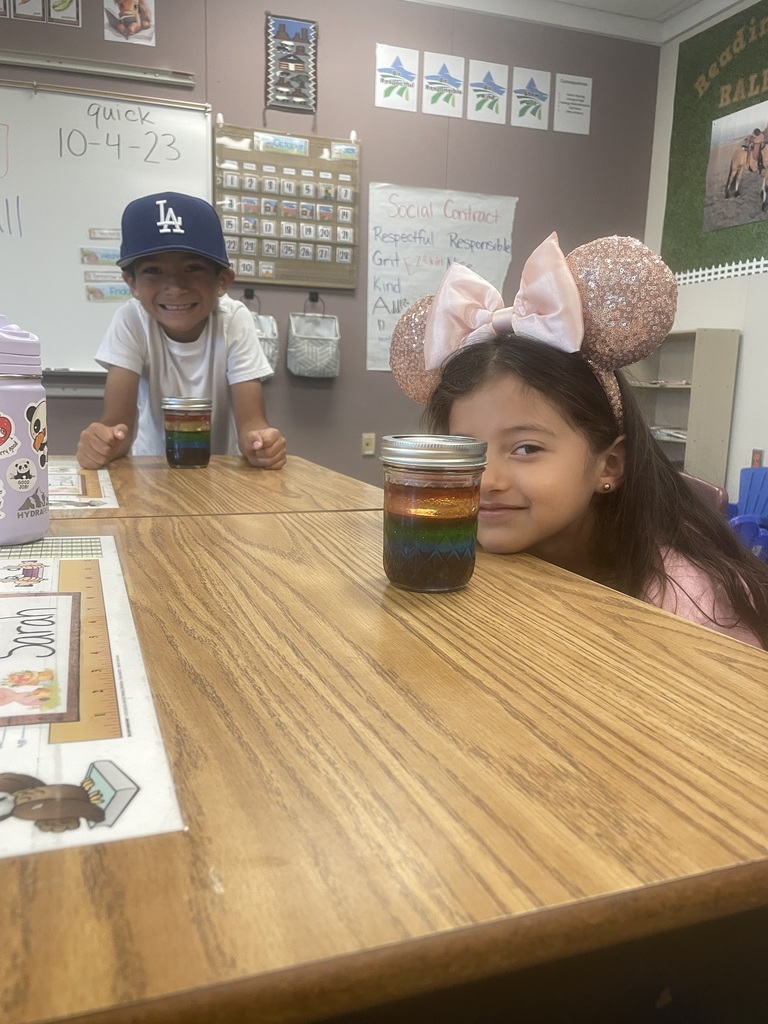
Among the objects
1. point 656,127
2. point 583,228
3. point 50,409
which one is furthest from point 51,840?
point 656,127

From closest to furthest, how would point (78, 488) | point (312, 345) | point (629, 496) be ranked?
point (629, 496)
point (78, 488)
point (312, 345)

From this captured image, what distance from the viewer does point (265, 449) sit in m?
1.60

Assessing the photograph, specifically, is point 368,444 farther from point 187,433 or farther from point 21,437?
point 21,437

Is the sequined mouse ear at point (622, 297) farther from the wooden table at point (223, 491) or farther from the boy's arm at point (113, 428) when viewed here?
the boy's arm at point (113, 428)

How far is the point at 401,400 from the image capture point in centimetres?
339

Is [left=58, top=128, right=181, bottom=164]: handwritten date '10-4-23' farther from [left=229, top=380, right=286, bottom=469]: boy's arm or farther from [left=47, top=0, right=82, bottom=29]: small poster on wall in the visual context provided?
[left=229, top=380, right=286, bottom=469]: boy's arm

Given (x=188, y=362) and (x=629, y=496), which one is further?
(x=188, y=362)

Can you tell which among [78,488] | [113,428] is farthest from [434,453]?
[113,428]

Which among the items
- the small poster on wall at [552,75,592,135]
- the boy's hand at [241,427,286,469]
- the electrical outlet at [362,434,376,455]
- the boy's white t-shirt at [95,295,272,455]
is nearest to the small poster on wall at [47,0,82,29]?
the boy's white t-shirt at [95,295,272,455]

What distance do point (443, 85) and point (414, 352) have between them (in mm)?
2652

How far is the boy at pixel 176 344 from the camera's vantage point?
1.68 m

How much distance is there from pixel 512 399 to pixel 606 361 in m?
0.13

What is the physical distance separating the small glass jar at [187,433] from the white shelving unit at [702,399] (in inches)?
79.3

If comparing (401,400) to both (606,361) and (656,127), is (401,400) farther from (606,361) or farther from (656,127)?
(606,361)
